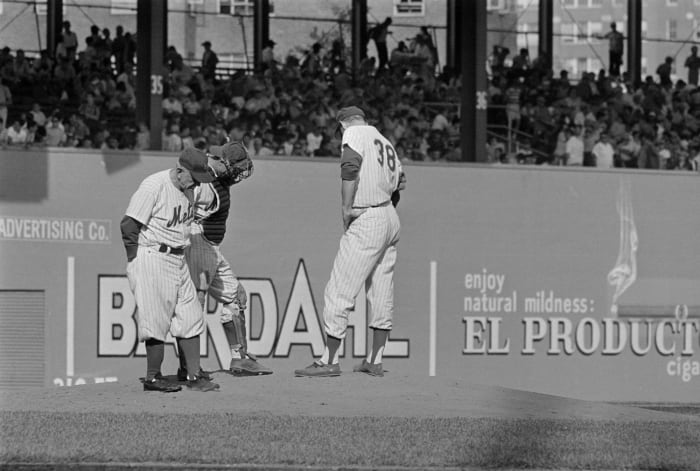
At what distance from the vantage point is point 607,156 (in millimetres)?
20000

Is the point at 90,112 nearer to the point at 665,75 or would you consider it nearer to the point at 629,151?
the point at 629,151

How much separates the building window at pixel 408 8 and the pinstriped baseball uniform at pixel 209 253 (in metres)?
15.8

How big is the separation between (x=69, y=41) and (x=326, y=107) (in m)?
4.77

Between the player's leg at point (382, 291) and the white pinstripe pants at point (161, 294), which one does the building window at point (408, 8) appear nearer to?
the player's leg at point (382, 291)

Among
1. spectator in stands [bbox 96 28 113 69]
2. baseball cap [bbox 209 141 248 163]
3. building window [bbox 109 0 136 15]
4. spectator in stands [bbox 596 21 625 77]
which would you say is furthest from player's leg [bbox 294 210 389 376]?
spectator in stands [bbox 596 21 625 77]

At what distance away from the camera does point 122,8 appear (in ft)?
78.1

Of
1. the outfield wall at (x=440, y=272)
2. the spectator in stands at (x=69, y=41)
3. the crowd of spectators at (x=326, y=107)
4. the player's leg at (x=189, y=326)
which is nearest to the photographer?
the player's leg at (x=189, y=326)

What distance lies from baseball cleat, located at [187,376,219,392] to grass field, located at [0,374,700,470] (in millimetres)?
94

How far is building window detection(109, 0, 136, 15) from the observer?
23844mm

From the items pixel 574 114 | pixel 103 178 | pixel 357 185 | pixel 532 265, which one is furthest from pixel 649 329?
pixel 357 185

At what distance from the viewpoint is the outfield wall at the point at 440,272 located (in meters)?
16.5

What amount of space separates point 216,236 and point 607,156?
10.5m

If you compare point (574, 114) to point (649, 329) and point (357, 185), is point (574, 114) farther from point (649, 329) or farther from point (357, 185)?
point (357, 185)

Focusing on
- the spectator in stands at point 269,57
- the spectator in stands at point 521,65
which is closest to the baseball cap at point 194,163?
the spectator in stands at point 269,57
